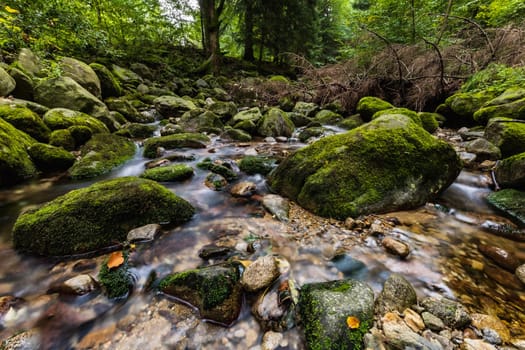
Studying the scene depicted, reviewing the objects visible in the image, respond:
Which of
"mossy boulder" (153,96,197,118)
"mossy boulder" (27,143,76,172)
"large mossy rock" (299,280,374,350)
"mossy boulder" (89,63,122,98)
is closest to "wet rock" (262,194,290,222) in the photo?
"large mossy rock" (299,280,374,350)

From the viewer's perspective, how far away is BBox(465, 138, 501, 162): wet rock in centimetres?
429

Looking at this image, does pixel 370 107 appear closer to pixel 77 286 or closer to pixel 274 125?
pixel 274 125

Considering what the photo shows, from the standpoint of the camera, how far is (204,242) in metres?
2.50

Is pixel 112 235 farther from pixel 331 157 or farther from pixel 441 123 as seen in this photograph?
pixel 441 123

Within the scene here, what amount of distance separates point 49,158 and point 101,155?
793 millimetres

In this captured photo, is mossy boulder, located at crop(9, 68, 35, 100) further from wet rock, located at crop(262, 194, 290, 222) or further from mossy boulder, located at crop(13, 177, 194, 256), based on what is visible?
wet rock, located at crop(262, 194, 290, 222)

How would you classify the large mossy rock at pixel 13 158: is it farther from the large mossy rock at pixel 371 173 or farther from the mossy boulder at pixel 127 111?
the large mossy rock at pixel 371 173

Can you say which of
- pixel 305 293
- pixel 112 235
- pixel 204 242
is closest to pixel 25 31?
pixel 112 235

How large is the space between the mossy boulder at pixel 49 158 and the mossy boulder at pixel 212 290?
3924mm

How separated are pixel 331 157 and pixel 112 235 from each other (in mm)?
2879

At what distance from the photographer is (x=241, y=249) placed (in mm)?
2361

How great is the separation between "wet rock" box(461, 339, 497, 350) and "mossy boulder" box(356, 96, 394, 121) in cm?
782

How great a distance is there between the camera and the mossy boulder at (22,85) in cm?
557

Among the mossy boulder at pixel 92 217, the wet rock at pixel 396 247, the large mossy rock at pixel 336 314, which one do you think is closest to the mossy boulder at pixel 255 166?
the mossy boulder at pixel 92 217
